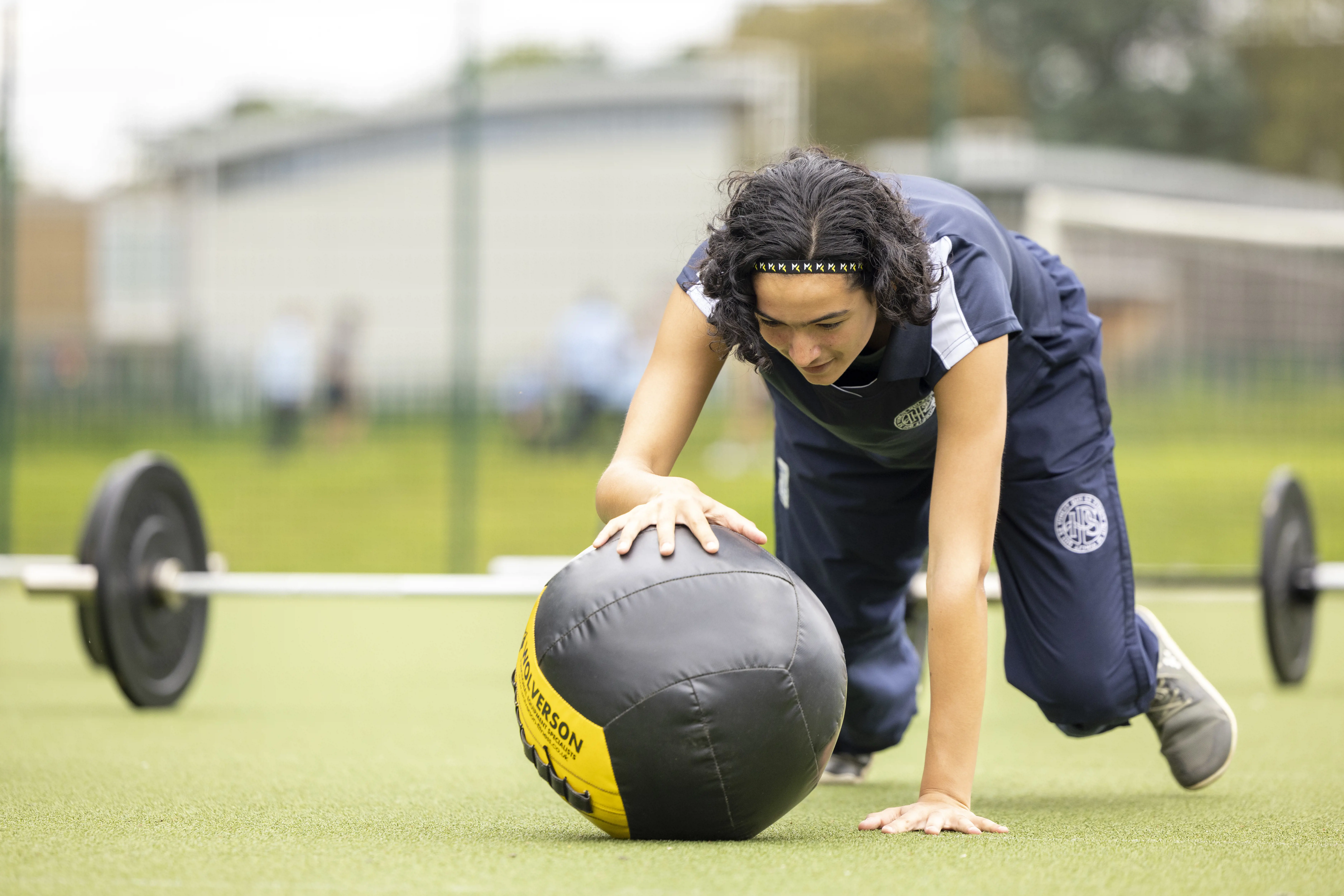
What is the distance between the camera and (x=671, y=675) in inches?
100

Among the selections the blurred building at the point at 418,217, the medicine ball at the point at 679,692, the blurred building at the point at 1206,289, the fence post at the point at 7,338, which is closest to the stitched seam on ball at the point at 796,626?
the medicine ball at the point at 679,692

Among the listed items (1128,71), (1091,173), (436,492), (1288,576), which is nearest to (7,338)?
(436,492)

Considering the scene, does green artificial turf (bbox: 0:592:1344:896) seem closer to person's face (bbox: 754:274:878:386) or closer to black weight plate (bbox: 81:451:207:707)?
black weight plate (bbox: 81:451:207:707)

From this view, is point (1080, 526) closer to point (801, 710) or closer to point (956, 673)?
point (956, 673)

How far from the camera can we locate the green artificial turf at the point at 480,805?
2.38m

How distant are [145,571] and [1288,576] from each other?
3912 mm

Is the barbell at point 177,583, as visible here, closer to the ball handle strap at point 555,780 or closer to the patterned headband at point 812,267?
the ball handle strap at point 555,780

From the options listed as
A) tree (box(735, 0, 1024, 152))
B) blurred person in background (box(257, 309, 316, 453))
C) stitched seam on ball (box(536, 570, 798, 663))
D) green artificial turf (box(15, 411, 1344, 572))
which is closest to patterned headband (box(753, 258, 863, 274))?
stitched seam on ball (box(536, 570, 798, 663))

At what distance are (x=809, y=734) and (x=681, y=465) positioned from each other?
6.56 meters

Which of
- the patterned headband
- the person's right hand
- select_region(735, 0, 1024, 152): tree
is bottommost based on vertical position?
the person's right hand

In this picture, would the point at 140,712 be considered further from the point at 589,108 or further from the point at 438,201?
the point at 589,108

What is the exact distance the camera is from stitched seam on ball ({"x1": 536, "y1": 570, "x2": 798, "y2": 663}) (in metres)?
2.61

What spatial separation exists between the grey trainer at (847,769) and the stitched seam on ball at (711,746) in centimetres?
122

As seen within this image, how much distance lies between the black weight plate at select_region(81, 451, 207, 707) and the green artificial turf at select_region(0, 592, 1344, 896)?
5.4 inches
